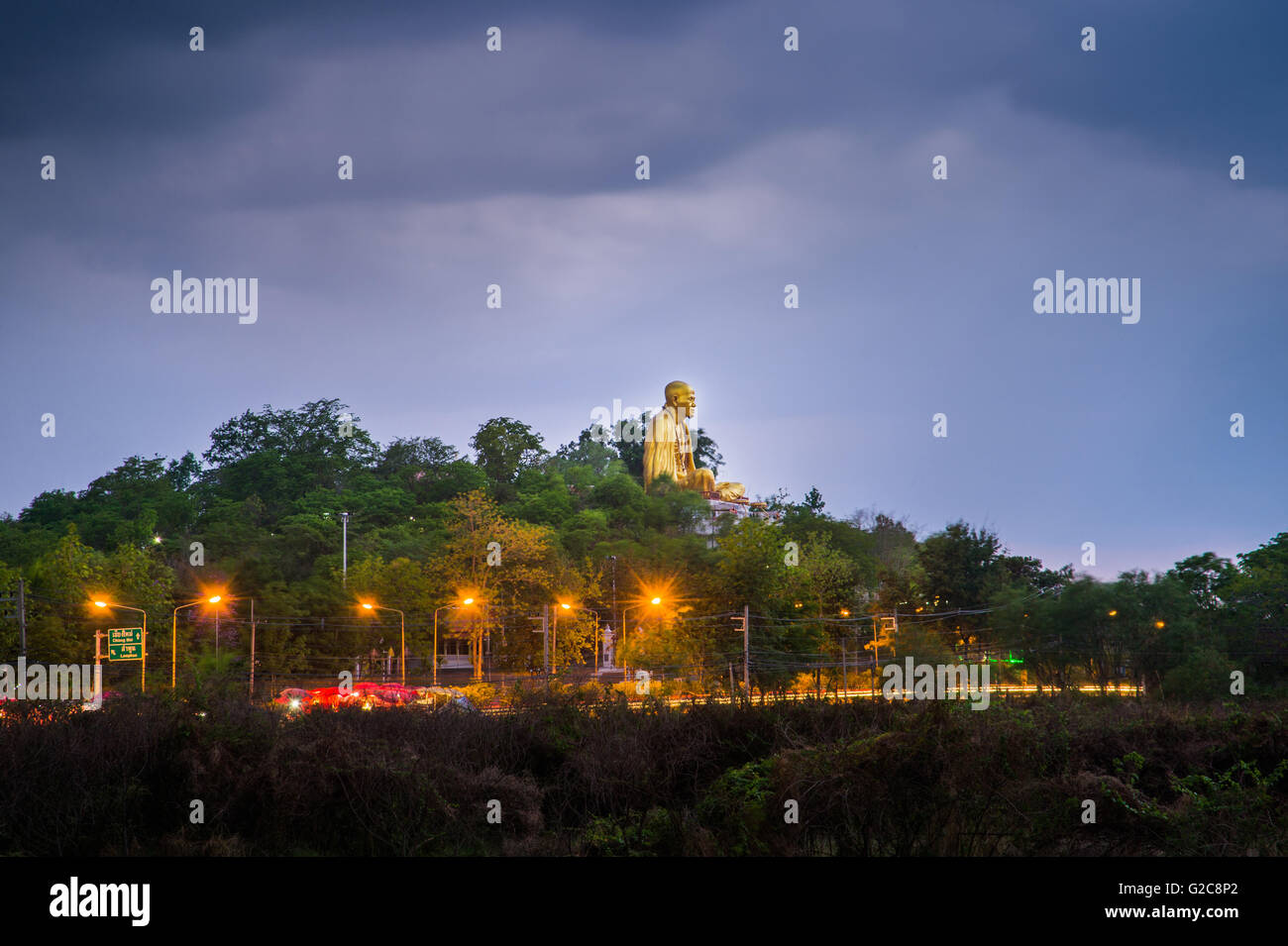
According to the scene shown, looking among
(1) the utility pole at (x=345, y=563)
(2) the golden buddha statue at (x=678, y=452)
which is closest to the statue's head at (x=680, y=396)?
(2) the golden buddha statue at (x=678, y=452)

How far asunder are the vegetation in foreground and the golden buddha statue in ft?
300

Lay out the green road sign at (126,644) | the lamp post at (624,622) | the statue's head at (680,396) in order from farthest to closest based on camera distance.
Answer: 1. the statue's head at (680,396)
2. the lamp post at (624,622)
3. the green road sign at (126,644)

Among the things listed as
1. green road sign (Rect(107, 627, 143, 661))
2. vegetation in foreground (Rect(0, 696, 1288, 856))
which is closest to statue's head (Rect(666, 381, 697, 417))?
green road sign (Rect(107, 627, 143, 661))

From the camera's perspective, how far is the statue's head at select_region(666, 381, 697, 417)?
11338 centimetres

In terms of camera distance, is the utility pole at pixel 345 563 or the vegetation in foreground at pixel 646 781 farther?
the utility pole at pixel 345 563

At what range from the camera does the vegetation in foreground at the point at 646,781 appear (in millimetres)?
11859

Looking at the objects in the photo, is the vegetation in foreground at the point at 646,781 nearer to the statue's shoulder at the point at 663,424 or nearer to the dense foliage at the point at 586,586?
the dense foliage at the point at 586,586

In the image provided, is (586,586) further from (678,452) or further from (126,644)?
(678,452)

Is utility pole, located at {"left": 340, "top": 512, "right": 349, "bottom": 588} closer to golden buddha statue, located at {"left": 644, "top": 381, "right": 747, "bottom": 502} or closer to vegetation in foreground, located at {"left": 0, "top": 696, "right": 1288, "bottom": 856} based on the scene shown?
golden buddha statue, located at {"left": 644, "top": 381, "right": 747, "bottom": 502}

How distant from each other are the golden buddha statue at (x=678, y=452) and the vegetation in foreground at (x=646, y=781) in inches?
3602

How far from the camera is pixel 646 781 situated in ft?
50.3
